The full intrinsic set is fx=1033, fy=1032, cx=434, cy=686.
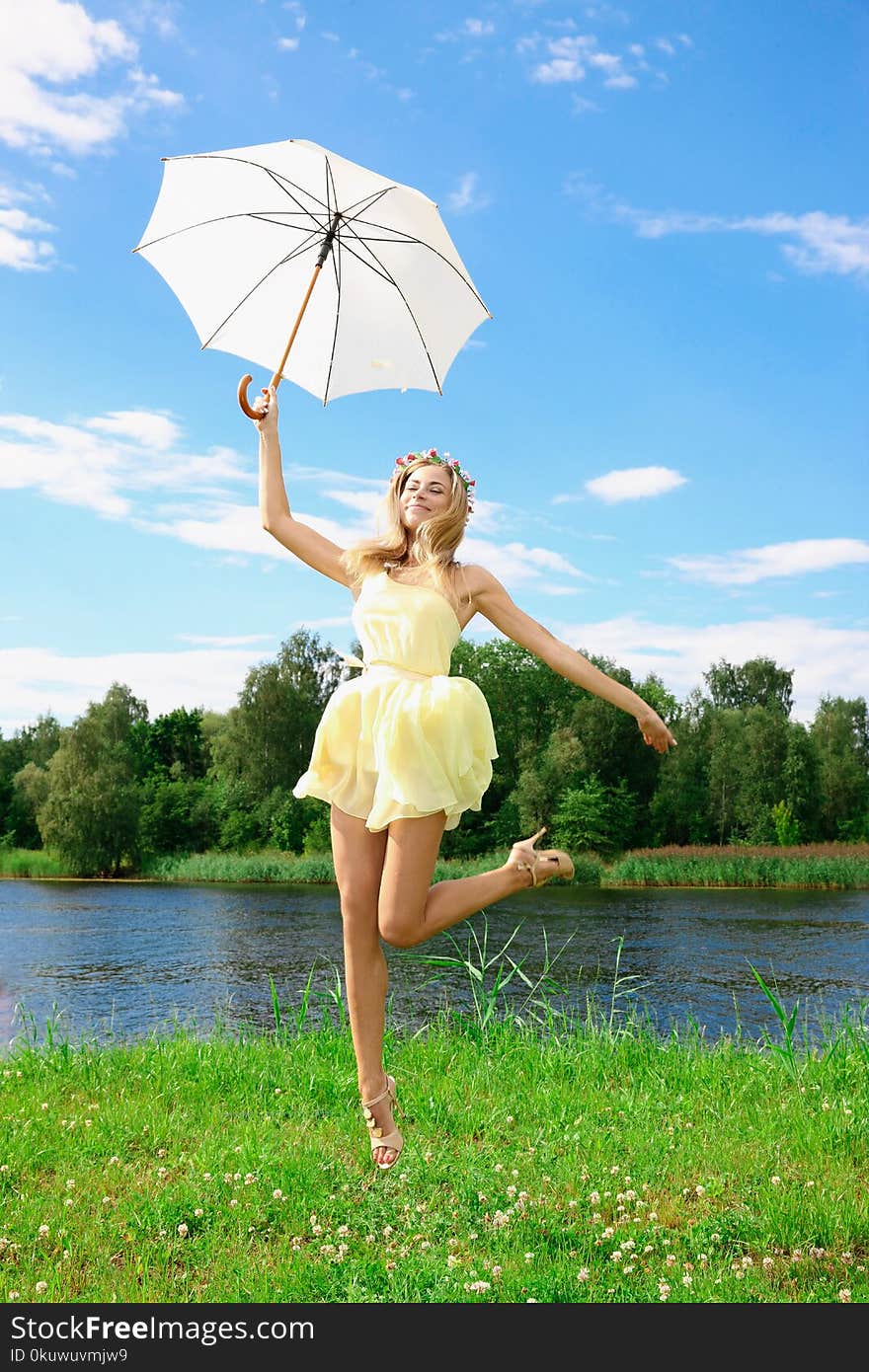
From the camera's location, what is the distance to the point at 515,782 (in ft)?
137

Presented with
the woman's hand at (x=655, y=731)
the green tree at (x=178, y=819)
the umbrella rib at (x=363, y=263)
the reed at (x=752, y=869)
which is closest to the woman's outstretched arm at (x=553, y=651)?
the woman's hand at (x=655, y=731)

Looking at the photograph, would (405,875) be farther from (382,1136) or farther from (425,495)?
(425,495)

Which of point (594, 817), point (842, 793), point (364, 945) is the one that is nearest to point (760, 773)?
point (842, 793)

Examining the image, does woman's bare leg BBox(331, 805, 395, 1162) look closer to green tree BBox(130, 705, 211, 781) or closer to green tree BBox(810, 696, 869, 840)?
green tree BBox(810, 696, 869, 840)

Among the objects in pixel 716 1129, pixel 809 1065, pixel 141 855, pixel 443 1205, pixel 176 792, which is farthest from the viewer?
pixel 176 792

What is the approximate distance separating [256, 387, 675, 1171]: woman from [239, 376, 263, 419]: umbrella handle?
30 millimetres

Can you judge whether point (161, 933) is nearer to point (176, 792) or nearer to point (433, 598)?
point (433, 598)

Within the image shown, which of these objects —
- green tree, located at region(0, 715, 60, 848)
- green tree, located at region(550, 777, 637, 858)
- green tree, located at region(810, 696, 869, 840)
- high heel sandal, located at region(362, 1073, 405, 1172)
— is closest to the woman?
high heel sandal, located at region(362, 1073, 405, 1172)

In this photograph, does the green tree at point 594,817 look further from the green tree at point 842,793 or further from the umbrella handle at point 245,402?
the umbrella handle at point 245,402

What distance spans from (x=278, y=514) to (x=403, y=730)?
1.02 meters

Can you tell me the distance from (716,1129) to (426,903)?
5.88 ft
